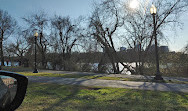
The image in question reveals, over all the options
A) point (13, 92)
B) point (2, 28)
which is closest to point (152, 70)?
point (13, 92)

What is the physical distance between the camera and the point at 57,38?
23.7m

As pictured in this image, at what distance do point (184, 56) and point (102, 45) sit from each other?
29.7 ft

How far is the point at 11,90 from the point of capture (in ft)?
5.53

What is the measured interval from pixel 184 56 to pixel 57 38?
18.2 metres

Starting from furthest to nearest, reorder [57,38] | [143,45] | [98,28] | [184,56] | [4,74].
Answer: [57,38], [98,28], [143,45], [184,56], [4,74]

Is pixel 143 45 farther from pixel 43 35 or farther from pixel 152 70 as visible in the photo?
pixel 43 35

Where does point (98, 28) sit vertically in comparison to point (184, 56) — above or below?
above

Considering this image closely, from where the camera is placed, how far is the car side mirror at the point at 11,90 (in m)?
1.59

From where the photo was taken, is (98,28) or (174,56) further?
(98,28)

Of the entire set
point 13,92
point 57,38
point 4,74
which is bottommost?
point 13,92

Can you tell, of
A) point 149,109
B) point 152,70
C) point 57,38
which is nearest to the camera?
point 149,109

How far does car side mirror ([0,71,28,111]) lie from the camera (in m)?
1.59

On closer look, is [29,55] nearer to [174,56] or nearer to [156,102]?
[174,56]

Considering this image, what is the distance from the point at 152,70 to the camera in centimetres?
1495
